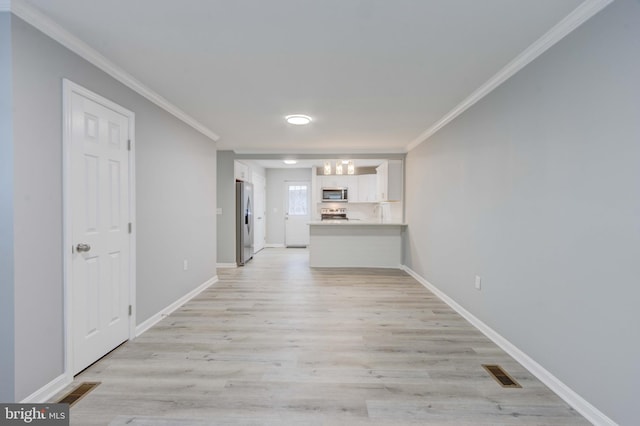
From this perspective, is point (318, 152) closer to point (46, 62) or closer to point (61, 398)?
point (46, 62)

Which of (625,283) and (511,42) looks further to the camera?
(511,42)

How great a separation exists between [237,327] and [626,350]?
2.90 meters

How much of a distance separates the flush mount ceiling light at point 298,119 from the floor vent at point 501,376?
3.17 metres

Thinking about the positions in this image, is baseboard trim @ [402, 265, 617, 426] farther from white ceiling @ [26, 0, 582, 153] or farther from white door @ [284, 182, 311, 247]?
white door @ [284, 182, 311, 247]

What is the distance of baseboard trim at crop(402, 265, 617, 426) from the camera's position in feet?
5.34

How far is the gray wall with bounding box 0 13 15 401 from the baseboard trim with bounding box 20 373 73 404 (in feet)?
0.41

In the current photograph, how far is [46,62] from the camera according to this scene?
1834 millimetres

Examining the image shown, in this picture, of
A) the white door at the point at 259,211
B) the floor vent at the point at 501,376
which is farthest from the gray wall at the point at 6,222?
the white door at the point at 259,211

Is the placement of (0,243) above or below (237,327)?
above

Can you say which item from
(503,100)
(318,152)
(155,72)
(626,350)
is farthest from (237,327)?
(318,152)

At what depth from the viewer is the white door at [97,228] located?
2.04 meters

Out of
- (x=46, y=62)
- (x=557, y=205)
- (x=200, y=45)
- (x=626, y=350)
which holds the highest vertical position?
(x=200, y=45)

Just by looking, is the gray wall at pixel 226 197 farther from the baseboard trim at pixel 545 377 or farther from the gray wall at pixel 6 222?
the baseboard trim at pixel 545 377

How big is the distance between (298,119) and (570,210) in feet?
9.49
